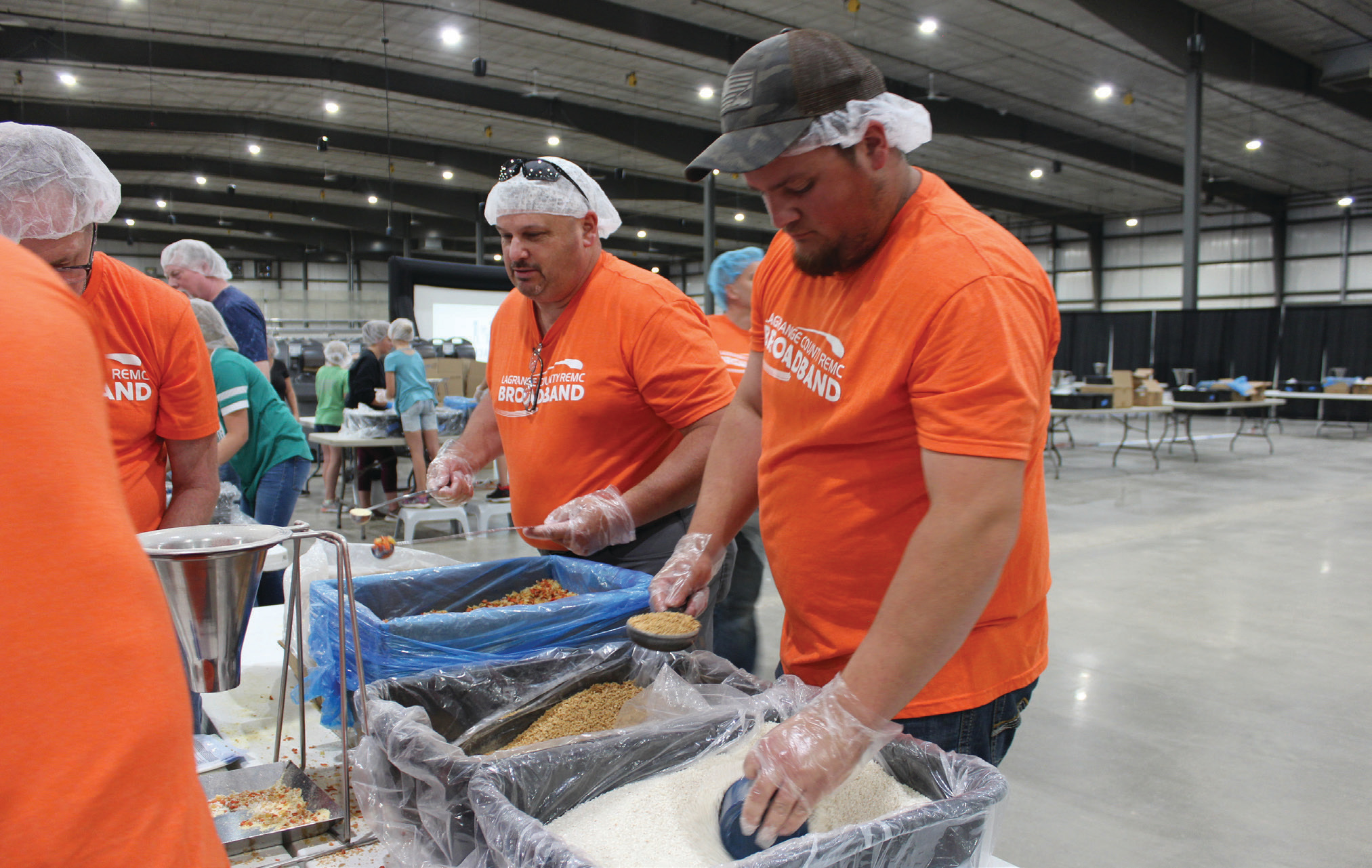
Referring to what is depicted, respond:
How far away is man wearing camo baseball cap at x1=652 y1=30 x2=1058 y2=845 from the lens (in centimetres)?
85

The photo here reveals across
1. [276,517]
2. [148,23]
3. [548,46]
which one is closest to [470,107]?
[548,46]

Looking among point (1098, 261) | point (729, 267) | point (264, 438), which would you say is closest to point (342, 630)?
point (264, 438)

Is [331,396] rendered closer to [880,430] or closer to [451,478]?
[451,478]

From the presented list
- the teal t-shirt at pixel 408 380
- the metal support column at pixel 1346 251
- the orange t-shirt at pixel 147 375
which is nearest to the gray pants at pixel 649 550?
the orange t-shirt at pixel 147 375

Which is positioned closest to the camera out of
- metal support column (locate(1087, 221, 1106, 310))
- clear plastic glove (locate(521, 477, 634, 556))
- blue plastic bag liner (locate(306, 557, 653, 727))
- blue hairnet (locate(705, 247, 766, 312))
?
blue plastic bag liner (locate(306, 557, 653, 727))

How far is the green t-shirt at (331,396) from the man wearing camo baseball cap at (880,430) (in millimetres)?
6601

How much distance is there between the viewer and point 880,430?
0.99 m

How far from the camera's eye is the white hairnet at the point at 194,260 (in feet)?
Result: 12.0

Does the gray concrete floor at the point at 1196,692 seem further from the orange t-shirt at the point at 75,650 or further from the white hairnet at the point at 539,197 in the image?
the white hairnet at the point at 539,197

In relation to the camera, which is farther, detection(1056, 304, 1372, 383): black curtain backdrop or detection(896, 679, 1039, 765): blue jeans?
detection(1056, 304, 1372, 383): black curtain backdrop

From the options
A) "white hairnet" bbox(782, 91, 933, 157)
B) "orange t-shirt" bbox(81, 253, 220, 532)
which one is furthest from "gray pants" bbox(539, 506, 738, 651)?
"white hairnet" bbox(782, 91, 933, 157)

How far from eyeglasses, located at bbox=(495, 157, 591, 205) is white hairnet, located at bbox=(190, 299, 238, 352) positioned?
67.9 inches

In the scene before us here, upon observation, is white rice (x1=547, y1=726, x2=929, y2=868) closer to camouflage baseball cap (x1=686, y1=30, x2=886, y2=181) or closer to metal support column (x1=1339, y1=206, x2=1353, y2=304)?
camouflage baseball cap (x1=686, y1=30, x2=886, y2=181)

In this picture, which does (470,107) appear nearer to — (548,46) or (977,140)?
(548,46)
